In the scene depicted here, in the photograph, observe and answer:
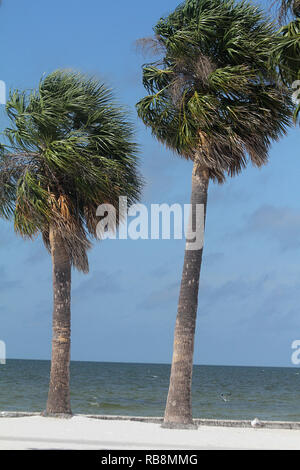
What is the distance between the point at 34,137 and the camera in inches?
675

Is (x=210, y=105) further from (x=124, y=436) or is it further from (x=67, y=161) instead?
(x=124, y=436)

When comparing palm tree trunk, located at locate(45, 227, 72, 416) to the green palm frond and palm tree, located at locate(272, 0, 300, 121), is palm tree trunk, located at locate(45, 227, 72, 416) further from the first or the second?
palm tree, located at locate(272, 0, 300, 121)

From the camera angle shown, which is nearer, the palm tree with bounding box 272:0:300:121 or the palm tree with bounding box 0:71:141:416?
the palm tree with bounding box 272:0:300:121

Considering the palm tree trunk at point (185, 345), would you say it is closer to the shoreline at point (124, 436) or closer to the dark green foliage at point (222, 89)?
the shoreline at point (124, 436)

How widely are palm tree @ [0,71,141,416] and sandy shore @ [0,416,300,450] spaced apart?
6.70 feet

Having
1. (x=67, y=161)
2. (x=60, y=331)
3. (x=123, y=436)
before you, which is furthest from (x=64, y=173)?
(x=123, y=436)

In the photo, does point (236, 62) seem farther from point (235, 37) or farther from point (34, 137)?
point (34, 137)

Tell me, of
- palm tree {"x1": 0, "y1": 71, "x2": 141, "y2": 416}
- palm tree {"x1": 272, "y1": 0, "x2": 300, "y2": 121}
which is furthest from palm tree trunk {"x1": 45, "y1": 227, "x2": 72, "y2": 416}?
palm tree {"x1": 272, "y1": 0, "x2": 300, "y2": 121}

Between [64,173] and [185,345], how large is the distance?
5241 mm

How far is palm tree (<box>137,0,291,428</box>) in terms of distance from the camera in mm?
15759

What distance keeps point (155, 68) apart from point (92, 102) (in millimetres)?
1868
